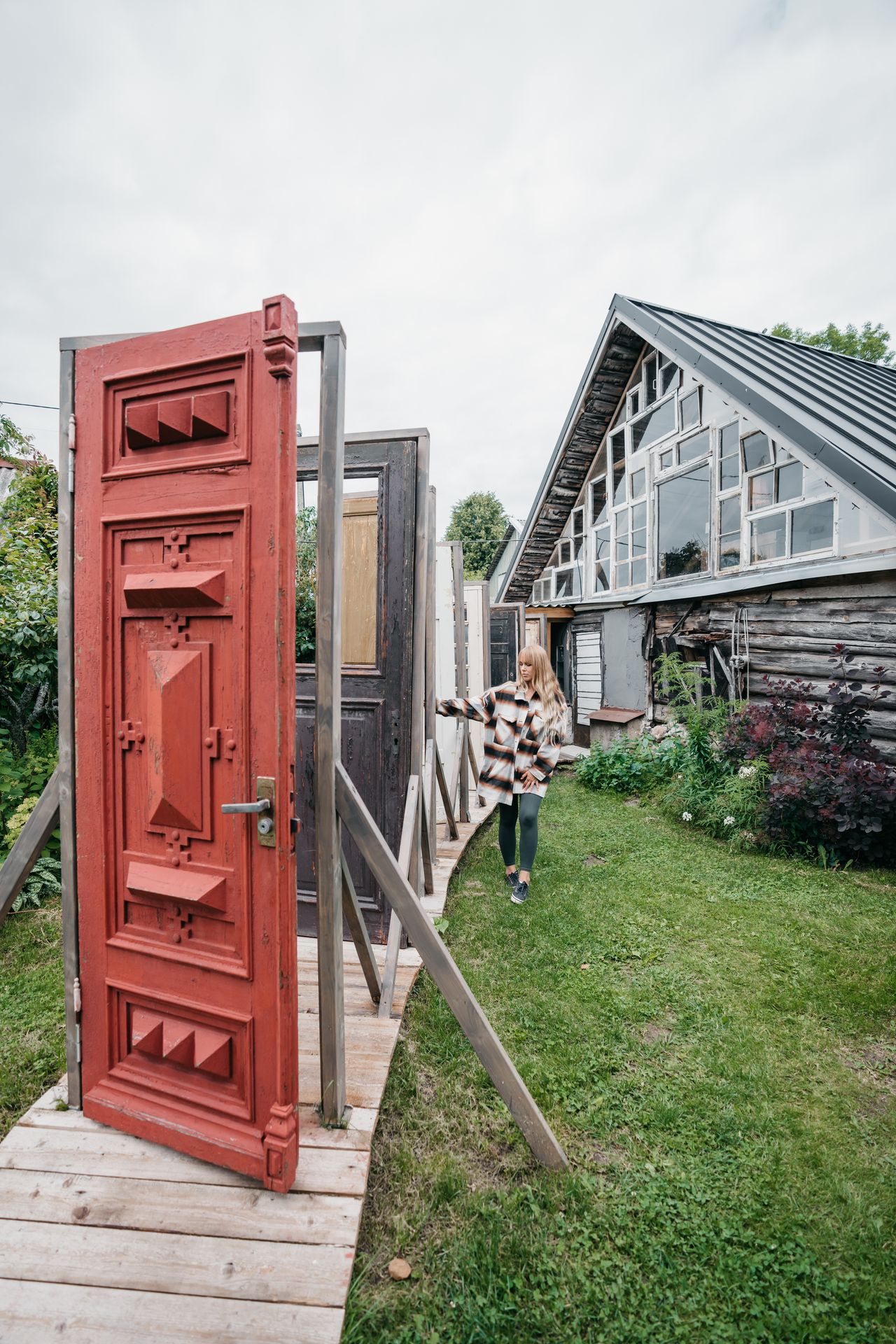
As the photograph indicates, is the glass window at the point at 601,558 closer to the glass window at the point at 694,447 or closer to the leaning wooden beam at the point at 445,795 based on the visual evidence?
the glass window at the point at 694,447

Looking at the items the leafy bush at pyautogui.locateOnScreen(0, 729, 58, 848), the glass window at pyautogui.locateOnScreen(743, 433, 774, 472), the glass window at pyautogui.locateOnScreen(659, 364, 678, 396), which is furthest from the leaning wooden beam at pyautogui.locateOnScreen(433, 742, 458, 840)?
the glass window at pyautogui.locateOnScreen(659, 364, 678, 396)

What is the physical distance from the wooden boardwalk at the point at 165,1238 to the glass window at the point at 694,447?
885cm

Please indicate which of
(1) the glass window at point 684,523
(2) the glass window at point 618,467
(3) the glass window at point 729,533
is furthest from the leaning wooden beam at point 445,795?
(2) the glass window at point 618,467

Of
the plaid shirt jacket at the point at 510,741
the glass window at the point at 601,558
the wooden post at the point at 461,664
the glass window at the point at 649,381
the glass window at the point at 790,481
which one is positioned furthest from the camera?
the glass window at the point at 601,558

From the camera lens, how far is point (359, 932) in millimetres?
2279

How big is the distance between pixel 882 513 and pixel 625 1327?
18.9 feet

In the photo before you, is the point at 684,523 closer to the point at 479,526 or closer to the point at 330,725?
the point at 330,725

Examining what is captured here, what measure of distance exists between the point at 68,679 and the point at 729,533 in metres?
8.04

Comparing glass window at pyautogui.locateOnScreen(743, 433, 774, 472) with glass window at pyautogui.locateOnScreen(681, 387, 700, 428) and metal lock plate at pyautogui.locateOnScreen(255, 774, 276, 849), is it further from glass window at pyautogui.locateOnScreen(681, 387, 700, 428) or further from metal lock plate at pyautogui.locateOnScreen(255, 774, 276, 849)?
metal lock plate at pyautogui.locateOnScreen(255, 774, 276, 849)

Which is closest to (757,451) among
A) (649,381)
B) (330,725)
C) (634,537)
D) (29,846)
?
(634,537)

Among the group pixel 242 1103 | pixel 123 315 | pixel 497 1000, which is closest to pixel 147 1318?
pixel 242 1103

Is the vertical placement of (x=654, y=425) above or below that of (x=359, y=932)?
above

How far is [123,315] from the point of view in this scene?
225cm

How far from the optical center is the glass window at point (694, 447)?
8.27m
